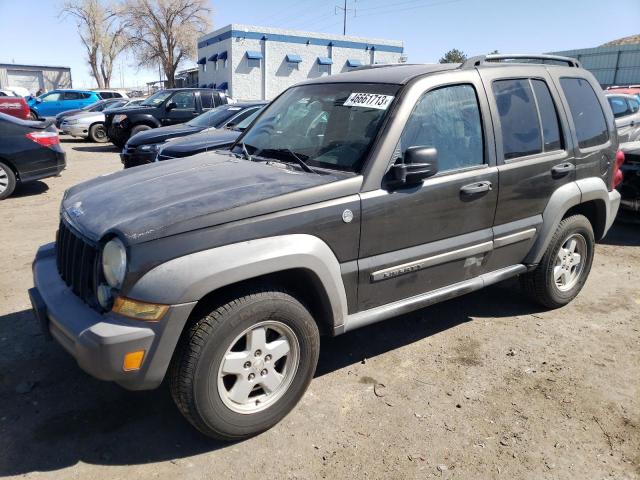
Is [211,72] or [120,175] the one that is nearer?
[120,175]

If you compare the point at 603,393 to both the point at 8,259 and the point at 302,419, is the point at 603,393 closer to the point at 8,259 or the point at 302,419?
the point at 302,419

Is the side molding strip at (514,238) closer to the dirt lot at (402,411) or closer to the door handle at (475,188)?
the door handle at (475,188)

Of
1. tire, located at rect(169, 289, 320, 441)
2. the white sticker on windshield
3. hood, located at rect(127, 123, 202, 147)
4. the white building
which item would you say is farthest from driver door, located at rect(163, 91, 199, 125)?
the white building

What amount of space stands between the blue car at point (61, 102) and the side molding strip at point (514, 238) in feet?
77.8

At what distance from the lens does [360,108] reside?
3.31 meters

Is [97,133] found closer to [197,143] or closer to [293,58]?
[197,143]

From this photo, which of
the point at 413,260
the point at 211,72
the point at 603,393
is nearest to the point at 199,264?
the point at 413,260

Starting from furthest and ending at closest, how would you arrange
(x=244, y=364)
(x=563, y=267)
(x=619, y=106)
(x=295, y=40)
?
(x=295, y=40), (x=619, y=106), (x=563, y=267), (x=244, y=364)

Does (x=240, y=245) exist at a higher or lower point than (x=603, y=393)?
higher

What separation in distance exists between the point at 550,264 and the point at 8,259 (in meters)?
5.38

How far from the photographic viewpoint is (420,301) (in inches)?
130

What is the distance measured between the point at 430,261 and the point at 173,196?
1.63m

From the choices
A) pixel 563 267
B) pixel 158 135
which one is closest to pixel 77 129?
pixel 158 135

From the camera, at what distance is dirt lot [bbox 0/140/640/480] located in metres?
2.60
